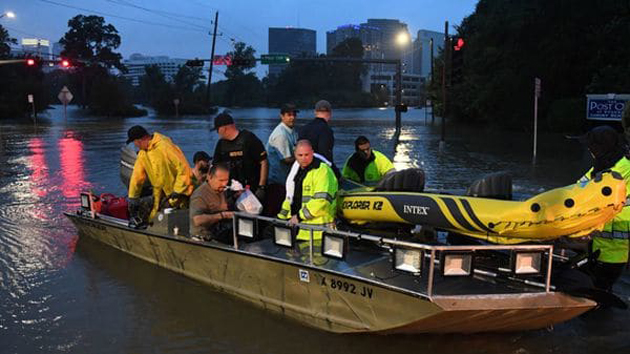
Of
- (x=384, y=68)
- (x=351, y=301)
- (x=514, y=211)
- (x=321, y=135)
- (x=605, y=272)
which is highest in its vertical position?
(x=384, y=68)

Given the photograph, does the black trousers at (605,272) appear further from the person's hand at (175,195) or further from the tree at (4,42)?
the tree at (4,42)

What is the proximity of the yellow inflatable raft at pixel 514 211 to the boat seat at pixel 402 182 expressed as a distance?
0.91 ft

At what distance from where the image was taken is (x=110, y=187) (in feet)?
42.2

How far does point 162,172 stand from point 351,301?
3.18m

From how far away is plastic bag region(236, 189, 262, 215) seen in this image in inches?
226

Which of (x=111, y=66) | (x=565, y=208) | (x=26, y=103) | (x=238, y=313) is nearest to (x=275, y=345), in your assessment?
(x=238, y=313)

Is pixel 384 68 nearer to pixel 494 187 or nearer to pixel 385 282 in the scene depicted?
pixel 494 187

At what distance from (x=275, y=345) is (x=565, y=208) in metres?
2.65

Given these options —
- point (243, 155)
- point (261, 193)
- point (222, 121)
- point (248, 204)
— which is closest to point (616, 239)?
point (248, 204)

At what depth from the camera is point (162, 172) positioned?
670cm

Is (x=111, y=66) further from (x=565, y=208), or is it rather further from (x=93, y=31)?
(x=565, y=208)

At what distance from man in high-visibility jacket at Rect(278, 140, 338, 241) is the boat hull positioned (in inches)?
19.9

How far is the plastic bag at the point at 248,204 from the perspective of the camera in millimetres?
5753

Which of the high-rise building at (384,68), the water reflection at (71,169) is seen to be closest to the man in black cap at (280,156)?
the water reflection at (71,169)
